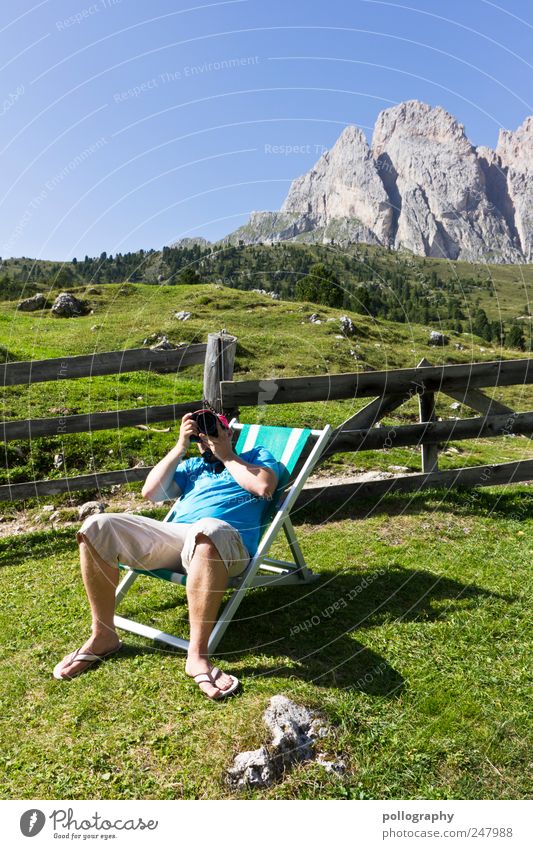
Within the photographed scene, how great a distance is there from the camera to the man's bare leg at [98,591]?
3.72 metres

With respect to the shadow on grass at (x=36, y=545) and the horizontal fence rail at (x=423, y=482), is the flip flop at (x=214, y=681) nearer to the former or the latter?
the shadow on grass at (x=36, y=545)

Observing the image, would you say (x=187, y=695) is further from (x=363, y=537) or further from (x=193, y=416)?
(x=363, y=537)

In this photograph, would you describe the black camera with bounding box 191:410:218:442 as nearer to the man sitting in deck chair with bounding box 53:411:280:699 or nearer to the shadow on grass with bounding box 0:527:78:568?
the man sitting in deck chair with bounding box 53:411:280:699

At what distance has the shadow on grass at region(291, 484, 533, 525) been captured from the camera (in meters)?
6.48

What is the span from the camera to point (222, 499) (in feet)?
13.8

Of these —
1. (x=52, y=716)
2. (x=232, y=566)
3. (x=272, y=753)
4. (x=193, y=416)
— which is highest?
(x=193, y=416)

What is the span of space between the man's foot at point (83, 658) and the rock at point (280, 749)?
1.22m

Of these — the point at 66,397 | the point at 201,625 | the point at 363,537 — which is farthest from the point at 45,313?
the point at 201,625

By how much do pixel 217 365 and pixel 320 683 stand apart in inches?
146

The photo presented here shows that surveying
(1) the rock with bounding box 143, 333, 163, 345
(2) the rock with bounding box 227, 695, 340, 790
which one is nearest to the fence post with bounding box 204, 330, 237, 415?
(2) the rock with bounding box 227, 695, 340, 790

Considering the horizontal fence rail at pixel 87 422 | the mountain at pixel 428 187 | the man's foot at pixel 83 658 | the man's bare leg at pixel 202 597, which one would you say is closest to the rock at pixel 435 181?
the mountain at pixel 428 187

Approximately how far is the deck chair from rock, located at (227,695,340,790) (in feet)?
2.76

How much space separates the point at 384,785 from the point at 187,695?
1161mm

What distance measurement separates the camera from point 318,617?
4.31 m
